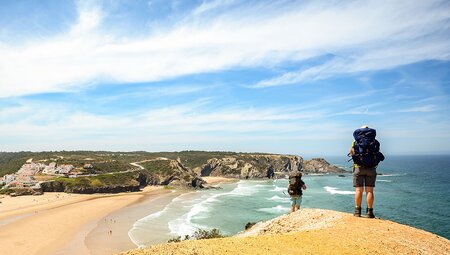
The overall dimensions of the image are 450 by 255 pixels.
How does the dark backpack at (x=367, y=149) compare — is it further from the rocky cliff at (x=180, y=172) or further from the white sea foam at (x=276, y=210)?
the rocky cliff at (x=180, y=172)

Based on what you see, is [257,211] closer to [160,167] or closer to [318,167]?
[160,167]

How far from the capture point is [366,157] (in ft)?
34.2

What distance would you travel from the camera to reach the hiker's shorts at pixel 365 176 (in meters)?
10.5

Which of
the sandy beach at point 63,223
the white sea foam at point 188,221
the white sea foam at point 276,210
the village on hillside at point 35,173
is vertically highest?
the village on hillside at point 35,173

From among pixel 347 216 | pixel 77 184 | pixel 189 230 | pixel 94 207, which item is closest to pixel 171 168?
pixel 77 184

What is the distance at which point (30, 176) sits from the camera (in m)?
84.2

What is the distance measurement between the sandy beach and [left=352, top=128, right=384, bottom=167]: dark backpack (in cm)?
2909

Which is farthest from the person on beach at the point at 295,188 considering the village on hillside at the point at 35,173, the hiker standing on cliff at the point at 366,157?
the village on hillside at the point at 35,173

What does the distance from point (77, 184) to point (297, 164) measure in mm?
106966

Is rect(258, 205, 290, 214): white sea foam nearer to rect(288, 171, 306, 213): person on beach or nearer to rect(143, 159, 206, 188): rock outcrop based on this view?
rect(143, 159, 206, 188): rock outcrop

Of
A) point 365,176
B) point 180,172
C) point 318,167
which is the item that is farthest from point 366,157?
point 318,167

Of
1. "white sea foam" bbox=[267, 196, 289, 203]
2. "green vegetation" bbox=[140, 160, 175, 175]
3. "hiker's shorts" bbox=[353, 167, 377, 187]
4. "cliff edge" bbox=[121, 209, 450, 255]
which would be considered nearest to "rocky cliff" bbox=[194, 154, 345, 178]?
"green vegetation" bbox=[140, 160, 175, 175]

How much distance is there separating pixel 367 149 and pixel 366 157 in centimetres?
24

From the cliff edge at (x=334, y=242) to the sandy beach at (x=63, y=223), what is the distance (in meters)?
28.0
